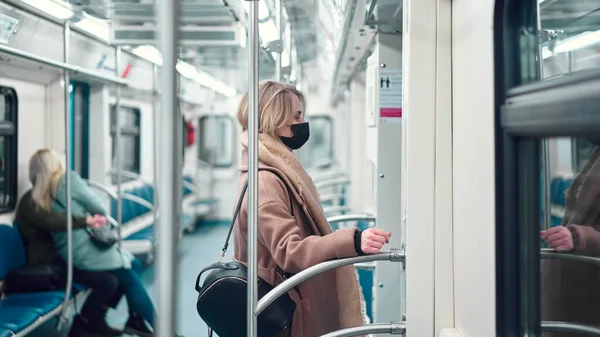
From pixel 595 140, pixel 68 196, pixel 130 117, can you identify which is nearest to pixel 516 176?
pixel 595 140

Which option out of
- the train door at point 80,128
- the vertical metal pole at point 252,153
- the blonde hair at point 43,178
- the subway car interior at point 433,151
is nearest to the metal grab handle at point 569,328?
the subway car interior at point 433,151

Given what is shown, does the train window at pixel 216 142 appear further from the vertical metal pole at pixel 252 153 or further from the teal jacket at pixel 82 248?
the vertical metal pole at pixel 252 153

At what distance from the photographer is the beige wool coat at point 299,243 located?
2.01m

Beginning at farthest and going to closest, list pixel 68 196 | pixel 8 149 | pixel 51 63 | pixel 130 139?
pixel 130 139 < pixel 8 149 < pixel 68 196 < pixel 51 63

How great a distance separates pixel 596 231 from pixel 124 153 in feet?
25.6

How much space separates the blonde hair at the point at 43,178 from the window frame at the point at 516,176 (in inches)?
149

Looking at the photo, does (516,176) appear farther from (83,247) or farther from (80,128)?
(80,128)

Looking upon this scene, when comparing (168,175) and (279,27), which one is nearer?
(168,175)

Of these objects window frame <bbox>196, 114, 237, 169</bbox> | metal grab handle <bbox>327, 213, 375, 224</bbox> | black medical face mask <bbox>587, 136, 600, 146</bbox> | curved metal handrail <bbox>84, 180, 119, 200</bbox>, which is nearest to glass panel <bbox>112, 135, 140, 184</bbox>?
curved metal handrail <bbox>84, 180, 119, 200</bbox>

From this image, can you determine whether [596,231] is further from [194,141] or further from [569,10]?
[194,141]

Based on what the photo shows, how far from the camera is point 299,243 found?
6.57 ft

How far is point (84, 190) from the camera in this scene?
15.3ft

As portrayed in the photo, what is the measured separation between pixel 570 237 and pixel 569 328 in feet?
0.77

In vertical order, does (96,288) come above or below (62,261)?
below
